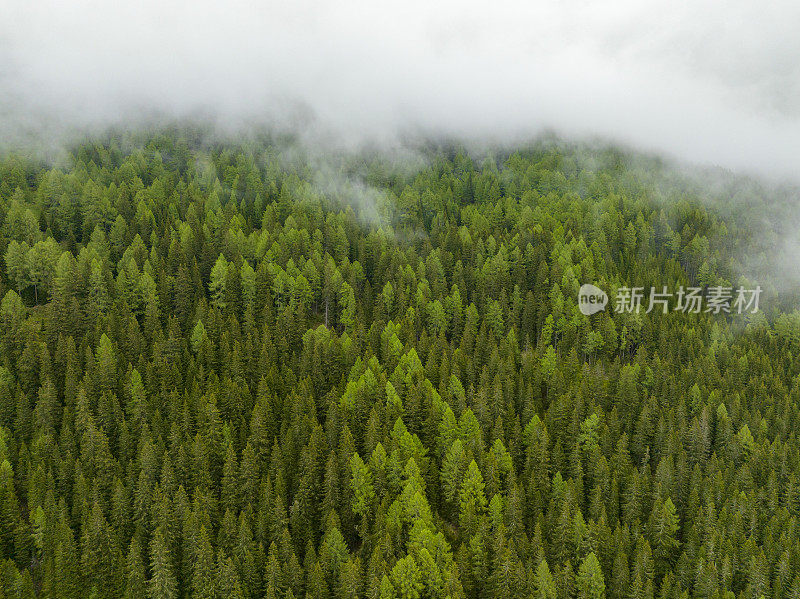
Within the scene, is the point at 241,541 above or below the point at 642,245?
below

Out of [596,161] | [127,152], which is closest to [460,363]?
[127,152]

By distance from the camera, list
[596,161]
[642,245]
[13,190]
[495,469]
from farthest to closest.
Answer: [596,161] → [642,245] → [13,190] → [495,469]

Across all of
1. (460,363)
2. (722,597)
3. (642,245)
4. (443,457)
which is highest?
(642,245)

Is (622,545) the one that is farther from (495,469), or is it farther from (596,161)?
(596,161)

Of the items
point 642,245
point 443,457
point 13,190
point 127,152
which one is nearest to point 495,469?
point 443,457

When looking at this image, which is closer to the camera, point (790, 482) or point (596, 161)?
point (790, 482)

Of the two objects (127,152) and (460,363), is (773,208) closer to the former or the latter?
(460,363)

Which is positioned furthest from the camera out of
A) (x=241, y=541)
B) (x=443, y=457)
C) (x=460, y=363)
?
(x=460, y=363)
